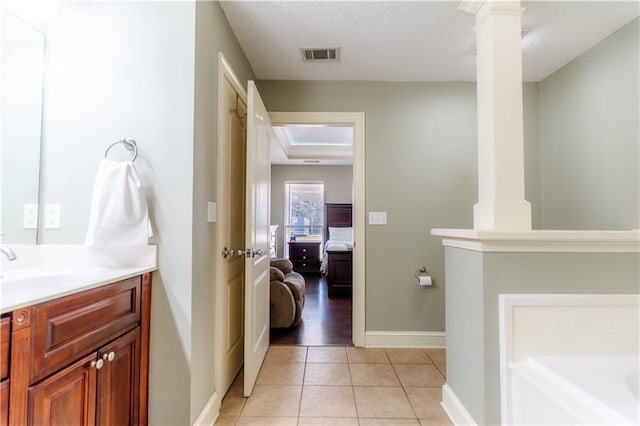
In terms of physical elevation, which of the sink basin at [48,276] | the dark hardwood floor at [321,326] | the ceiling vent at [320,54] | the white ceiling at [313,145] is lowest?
the dark hardwood floor at [321,326]

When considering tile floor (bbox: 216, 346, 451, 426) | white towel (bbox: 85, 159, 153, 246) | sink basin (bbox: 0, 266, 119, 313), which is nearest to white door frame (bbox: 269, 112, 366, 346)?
tile floor (bbox: 216, 346, 451, 426)

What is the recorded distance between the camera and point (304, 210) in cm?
684

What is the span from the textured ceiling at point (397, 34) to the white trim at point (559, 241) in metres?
1.42

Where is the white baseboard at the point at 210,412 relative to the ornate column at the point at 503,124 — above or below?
below

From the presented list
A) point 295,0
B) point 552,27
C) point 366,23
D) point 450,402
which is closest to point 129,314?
point 450,402

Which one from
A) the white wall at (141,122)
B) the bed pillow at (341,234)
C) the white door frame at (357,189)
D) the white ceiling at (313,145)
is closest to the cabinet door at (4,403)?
the white wall at (141,122)

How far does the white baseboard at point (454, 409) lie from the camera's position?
1476 millimetres

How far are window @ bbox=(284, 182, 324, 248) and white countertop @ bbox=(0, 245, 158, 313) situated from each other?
A: 17.7 feet

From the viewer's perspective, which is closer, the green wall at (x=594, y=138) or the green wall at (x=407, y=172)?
the green wall at (x=594, y=138)

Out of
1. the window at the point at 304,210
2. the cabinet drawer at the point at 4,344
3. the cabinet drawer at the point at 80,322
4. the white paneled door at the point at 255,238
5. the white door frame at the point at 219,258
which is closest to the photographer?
the cabinet drawer at the point at 4,344

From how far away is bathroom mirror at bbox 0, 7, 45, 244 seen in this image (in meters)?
1.33

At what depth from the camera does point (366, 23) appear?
75.1 inches

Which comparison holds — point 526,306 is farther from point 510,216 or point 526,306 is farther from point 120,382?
point 120,382

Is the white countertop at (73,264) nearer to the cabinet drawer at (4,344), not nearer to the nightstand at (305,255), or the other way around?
the cabinet drawer at (4,344)
